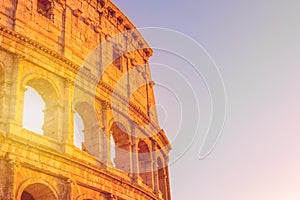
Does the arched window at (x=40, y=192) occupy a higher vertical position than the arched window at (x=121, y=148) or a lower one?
lower

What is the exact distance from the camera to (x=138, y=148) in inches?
888

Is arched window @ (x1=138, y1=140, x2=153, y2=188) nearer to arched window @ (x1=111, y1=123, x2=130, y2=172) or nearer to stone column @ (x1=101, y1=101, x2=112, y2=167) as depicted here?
arched window @ (x1=111, y1=123, x2=130, y2=172)

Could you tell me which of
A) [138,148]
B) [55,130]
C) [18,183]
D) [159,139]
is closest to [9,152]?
[18,183]

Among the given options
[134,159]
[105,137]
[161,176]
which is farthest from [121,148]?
[161,176]

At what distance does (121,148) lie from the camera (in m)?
21.0

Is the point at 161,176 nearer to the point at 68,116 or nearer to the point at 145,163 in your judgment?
the point at 145,163

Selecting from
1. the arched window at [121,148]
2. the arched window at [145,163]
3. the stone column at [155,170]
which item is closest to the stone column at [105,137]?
the arched window at [121,148]

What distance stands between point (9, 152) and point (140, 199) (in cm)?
667

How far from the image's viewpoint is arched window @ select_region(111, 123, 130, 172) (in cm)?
2048

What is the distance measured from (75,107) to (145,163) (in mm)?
4938

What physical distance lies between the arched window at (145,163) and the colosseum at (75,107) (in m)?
0.05

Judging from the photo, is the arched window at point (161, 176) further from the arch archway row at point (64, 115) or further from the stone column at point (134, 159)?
the stone column at point (134, 159)

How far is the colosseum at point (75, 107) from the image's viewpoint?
15.5 meters

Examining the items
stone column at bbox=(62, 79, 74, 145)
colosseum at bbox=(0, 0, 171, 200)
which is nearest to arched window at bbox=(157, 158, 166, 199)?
colosseum at bbox=(0, 0, 171, 200)
